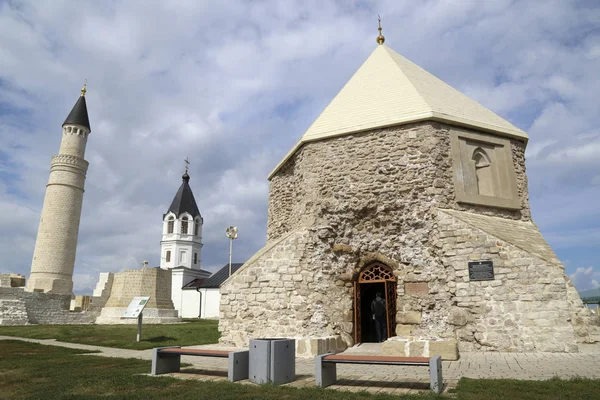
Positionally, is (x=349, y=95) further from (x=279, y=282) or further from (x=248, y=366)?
(x=248, y=366)

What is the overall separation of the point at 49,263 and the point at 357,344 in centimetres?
2704

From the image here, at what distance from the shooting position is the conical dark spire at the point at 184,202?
57.8 meters

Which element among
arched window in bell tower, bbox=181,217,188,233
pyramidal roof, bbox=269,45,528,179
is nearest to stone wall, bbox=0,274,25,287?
pyramidal roof, bbox=269,45,528,179

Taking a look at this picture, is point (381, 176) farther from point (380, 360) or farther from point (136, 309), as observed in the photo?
point (136, 309)

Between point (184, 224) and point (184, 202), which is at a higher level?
point (184, 202)

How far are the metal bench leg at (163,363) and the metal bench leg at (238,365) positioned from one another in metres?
1.24

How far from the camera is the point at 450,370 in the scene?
247 inches

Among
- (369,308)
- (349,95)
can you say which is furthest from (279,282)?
(349,95)

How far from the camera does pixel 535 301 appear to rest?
8047mm

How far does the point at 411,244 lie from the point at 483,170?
10.4ft

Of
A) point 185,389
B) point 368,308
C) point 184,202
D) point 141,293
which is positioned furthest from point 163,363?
point 184,202

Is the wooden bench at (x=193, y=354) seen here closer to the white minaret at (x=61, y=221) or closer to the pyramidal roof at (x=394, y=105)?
the pyramidal roof at (x=394, y=105)

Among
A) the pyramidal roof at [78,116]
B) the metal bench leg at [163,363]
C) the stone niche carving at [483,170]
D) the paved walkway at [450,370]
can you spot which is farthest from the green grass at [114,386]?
the pyramidal roof at [78,116]

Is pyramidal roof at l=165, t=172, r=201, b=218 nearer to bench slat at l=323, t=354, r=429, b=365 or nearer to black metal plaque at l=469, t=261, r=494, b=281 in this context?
black metal plaque at l=469, t=261, r=494, b=281
